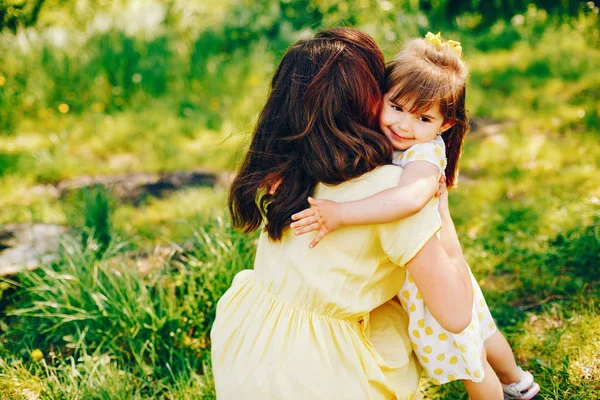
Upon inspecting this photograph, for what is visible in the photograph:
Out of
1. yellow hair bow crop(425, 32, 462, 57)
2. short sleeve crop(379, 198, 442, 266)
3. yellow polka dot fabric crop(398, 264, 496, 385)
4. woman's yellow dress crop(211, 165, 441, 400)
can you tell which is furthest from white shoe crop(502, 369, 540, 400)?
yellow hair bow crop(425, 32, 462, 57)

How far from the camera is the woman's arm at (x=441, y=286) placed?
1623 millimetres

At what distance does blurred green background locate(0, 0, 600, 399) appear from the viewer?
2.42 meters

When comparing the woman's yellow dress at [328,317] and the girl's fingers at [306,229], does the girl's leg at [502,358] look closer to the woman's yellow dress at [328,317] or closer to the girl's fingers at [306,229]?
the woman's yellow dress at [328,317]

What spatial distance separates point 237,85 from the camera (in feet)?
15.5

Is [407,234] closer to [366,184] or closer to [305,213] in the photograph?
[366,184]

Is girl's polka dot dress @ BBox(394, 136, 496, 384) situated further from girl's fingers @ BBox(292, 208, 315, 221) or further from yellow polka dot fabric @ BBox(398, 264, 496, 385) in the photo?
girl's fingers @ BBox(292, 208, 315, 221)

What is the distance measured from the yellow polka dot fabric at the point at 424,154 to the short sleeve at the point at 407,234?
179 mm

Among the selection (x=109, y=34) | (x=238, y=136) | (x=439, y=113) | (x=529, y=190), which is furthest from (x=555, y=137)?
(x=109, y=34)

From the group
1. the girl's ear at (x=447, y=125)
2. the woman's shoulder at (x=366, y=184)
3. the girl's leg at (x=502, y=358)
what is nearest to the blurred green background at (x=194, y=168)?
the girl's leg at (x=502, y=358)

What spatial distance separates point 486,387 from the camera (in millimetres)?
1907

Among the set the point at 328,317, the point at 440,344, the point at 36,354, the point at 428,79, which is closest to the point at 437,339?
the point at 440,344

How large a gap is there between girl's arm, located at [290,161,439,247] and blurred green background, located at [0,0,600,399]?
630 millimetres

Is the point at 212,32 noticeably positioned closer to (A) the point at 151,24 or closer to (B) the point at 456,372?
(A) the point at 151,24

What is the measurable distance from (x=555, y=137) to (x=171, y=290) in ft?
9.53
